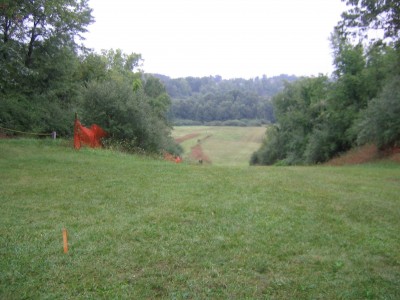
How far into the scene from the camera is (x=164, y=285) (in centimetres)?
416

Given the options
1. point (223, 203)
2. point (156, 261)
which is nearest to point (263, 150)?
point (223, 203)

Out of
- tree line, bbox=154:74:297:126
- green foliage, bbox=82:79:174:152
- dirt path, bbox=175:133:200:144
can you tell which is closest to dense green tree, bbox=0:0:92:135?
green foliage, bbox=82:79:174:152

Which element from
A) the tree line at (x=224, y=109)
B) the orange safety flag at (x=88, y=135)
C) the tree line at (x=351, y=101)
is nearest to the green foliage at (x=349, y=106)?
the tree line at (x=351, y=101)

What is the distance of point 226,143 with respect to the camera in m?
67.9

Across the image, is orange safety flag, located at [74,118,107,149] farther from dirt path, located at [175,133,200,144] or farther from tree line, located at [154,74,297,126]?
tree line, located at [154,74,297,126]

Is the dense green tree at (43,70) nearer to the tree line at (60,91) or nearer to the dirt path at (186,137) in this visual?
the tree line at (60,91)

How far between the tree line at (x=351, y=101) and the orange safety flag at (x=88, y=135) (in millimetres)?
10980

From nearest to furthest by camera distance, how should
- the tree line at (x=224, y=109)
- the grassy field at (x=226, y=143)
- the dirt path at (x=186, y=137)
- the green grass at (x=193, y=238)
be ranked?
the green grass at (x=193, y=238)
the grassy field at (x=226, y=143)
the dirt path at (x=186, y=137)
the tree line at (x=224, y=109)

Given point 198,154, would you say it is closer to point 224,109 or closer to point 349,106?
point 349,106

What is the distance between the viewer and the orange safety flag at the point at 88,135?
16.1 m

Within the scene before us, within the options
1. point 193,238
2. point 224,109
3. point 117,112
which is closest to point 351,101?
point 117,112

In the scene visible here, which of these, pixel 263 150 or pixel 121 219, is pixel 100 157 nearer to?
pixel 121 219

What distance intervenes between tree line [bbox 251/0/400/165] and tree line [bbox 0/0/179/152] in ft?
34.2

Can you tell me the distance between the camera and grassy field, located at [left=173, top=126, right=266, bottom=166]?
5475 centimetres
